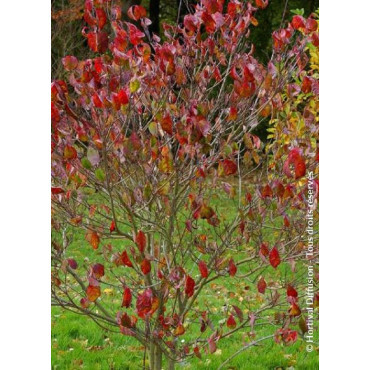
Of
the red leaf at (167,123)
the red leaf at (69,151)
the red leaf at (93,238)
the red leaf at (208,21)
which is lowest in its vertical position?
the red leaf at (93,238)

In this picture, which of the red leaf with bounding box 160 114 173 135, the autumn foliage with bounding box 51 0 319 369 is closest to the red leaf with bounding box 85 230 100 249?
the autumn foliage with bounding box 51 0 319 369

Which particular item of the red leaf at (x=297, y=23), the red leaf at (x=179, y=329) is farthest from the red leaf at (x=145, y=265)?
the red leaf at (x=297, y=23)

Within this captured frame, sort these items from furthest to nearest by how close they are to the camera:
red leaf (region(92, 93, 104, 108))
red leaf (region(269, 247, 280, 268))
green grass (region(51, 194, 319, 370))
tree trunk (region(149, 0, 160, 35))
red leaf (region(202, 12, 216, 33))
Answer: tree trunk (region(149, 0, 160, 35))
green grass (region(51, 194, 319, 370))
red leaf (region(202, 12, 216, 33))
red leaf (region(269, 247, 280, 268))
red leaf (region(92, 93, 104, 108))

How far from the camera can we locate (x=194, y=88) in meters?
2.56

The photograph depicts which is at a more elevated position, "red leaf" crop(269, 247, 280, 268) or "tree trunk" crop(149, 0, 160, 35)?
"tree trunk" crop(149, 0, 160, 35)

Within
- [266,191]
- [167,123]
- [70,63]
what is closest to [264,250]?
[266,191]

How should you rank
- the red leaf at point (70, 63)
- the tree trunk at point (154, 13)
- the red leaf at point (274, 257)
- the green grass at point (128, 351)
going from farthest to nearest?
the tree trunk at point (154, 13), the green grass at point (128, 351), the red leaf at point (70, 63), the red leaf at point (274, 257)

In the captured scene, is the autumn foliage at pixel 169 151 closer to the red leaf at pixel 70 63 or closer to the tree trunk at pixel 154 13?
the red leaf at pixel 70 63

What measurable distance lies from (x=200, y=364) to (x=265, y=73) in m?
1.79

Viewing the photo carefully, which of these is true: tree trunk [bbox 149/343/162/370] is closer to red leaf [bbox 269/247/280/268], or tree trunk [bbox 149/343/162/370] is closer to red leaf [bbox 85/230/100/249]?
red leaf [bbox 85/230/100/249]

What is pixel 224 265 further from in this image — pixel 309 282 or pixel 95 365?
pixel 95 365

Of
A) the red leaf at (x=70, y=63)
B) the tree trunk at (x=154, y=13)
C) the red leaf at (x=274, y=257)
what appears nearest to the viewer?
the red leaf at (x=274, y=257)

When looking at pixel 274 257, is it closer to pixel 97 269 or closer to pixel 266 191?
pixel 266 191

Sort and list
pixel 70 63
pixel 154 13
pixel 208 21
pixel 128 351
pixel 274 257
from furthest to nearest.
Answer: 1. pixel 154 13
2. pixel 128 351
3. pixel 208 21
4. pixel 70 63
5. pixel 274 257
